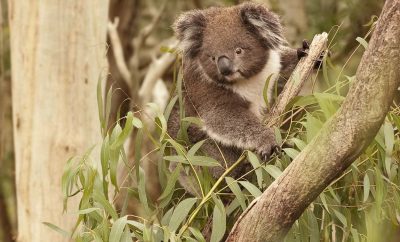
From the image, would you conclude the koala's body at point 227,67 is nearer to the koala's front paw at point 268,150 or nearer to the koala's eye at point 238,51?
the koala's eye at point 238,51

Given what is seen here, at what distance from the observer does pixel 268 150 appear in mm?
3104

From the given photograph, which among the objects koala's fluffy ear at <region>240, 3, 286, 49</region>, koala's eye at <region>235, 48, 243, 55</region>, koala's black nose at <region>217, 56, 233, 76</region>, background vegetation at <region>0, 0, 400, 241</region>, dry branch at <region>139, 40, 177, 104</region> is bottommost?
dry branch at <region>139, 40, 177, 104</region>

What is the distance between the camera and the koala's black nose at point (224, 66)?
3406 millimetres

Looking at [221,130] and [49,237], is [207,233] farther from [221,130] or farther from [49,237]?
[49,237]

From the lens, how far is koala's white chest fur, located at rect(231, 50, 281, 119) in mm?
3592

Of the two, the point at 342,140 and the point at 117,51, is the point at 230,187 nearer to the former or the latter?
the point at 342,140

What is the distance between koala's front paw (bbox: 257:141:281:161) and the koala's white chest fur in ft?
1.60

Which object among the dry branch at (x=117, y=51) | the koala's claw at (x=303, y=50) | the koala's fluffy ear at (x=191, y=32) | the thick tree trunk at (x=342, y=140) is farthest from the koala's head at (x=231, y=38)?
the dry branch at (x=117, y=51)

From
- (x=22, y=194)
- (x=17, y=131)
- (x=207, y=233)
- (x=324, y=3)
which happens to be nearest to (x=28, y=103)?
(x=17, y=131)

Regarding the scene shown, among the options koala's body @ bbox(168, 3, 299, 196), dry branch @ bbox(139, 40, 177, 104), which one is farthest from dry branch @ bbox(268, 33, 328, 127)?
dry branch @ bbox(139, 40, 177, 104)

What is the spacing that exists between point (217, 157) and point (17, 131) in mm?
1626

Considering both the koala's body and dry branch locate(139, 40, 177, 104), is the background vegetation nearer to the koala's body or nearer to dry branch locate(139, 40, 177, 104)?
the koala's body

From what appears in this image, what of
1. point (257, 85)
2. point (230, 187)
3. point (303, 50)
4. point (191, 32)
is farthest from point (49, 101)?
point (230, 187)

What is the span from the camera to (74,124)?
15.0 feet
